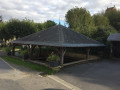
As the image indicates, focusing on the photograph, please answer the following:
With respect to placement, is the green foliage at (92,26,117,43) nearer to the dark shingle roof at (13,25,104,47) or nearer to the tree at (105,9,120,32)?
the dark shingle roof at (13,25,104,47)

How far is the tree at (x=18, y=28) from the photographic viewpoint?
22.8 m

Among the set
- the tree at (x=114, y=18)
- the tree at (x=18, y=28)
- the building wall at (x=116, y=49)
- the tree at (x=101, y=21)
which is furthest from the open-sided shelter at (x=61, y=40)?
the tree at (x=114, y=18)

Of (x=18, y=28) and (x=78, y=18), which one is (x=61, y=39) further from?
(x=78, y=18)

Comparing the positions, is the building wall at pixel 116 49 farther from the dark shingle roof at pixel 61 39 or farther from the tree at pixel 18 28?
the tree at pixel 18 28

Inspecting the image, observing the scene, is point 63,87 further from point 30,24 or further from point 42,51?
point 30,24

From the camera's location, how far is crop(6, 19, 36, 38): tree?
22.8 metres

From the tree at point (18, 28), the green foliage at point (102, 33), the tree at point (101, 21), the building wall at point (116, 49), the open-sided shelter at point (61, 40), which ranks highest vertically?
the tree at point (101, 21)

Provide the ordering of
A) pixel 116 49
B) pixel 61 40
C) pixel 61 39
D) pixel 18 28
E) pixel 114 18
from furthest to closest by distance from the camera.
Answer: pixel 114 18 → pixel 18 28 → pixel 116 49 → pixel 61 39 → pixel 61 40

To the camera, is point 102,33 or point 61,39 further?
point 102,33

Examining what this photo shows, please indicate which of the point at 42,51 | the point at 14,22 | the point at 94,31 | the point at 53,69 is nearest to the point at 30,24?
the point at 14,22

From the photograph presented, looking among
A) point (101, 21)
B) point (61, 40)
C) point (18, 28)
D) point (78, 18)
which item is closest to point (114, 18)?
point (101, 21)

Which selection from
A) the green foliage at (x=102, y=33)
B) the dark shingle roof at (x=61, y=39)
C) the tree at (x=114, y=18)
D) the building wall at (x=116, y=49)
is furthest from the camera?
the tree at (x=114, y=18)

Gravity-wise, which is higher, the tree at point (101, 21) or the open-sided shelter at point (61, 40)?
the tree at point (101, 21)

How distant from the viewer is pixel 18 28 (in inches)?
904
